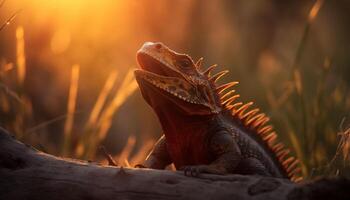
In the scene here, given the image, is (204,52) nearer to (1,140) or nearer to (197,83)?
(197,83)

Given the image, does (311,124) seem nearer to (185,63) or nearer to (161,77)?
(185,63)

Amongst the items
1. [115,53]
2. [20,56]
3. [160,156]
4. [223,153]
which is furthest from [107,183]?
Result: [115,53]

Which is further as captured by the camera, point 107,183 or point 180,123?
point 180,123

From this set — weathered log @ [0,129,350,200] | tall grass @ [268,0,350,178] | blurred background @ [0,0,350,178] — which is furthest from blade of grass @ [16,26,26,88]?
blurred background @ [0,0,350,178]

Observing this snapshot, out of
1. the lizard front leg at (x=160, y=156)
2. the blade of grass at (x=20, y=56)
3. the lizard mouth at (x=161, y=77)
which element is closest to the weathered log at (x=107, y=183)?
the lizard mouth at (x=161, y=77)

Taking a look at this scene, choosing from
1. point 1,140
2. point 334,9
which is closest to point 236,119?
point 1,140
